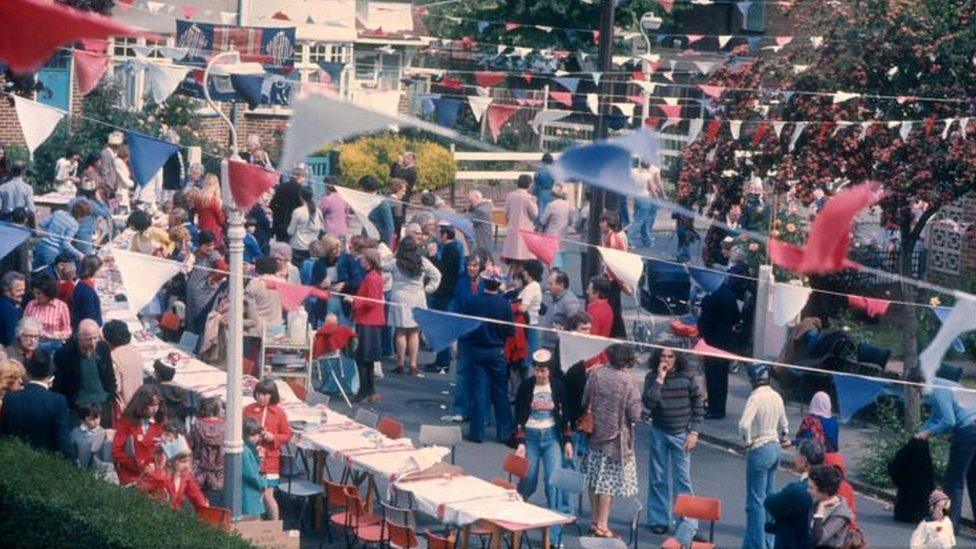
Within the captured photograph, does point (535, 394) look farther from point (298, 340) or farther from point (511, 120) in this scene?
point (511, 120)

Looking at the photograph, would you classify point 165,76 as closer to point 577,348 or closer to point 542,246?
point 542,246

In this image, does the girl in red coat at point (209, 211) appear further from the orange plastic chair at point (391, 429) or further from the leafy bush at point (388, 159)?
the leafy bush at point (388, 159)

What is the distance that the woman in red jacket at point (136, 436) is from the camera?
484 inches

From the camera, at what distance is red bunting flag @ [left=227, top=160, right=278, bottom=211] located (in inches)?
474

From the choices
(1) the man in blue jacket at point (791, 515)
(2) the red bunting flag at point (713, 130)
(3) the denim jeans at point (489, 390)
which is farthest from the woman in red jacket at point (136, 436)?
(2) the red bunting flag at point (713, 130)

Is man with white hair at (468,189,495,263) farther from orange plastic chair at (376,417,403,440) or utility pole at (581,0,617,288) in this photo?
orange plastic chair at (376,417,403,440)

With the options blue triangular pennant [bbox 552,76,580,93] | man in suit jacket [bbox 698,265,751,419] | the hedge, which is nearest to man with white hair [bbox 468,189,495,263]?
man in suit jacket [bbox 698,265,751,419]

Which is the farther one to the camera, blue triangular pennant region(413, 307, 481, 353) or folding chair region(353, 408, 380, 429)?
folding chair region(353, 408, 380, 429)

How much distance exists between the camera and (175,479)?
39.2ft

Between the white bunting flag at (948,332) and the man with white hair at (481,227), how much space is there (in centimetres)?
902

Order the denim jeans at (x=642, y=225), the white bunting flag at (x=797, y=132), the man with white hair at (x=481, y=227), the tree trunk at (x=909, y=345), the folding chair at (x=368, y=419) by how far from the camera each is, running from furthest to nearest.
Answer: the denim jeans at (x=642, y=225) → the man with white hair at (x=481, y=227) → the white bunting flag at (x=797, y=132) → the tree trunk at (x=909, y=345) → the folding chair at (x=368, y=419)

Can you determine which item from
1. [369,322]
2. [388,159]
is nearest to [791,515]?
[369,322]

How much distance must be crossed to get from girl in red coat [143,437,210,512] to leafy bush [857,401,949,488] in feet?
20.4

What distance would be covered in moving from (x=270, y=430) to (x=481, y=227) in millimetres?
8205
